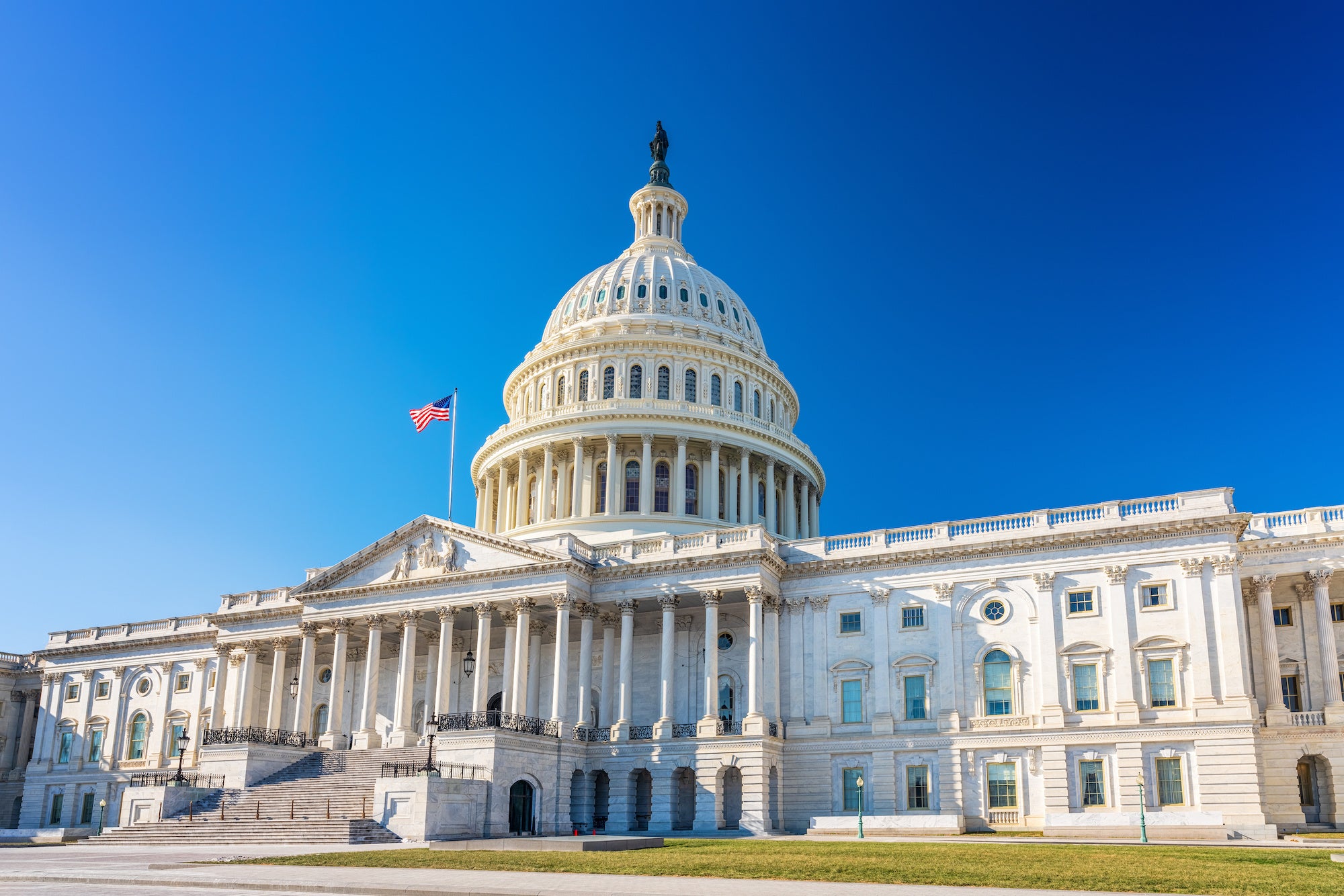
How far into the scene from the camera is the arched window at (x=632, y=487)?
76000mm

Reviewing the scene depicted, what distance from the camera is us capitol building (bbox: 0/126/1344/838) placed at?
49094mm

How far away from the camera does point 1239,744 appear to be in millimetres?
46875

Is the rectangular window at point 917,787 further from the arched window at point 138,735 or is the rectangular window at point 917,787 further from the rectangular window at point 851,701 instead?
the arched window at point 138,735

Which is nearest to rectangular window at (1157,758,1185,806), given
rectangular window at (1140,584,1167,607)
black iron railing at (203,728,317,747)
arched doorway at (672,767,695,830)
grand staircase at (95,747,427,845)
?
rectangular window at (1140,584,1167,607)

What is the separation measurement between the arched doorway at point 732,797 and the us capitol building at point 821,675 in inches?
4.4

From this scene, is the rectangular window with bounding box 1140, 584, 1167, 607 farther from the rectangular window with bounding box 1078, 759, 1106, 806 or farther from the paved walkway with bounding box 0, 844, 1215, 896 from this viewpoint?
the paved walkway with bounding box 0, 844, 1215, 896

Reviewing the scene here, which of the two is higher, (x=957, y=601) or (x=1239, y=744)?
(x=957, y=601)

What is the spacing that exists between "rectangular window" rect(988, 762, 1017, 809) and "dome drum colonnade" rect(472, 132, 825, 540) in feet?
88.9

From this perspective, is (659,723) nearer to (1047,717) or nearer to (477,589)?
(477,589)

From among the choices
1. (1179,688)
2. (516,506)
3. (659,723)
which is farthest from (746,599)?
(516,506)

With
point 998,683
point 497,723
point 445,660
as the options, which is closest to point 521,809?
point 497,723

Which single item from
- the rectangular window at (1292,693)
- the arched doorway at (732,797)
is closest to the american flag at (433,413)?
the arched doorway at (732,797)

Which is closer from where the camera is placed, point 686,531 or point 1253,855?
point 1253,855

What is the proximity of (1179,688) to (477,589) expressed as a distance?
110ft
